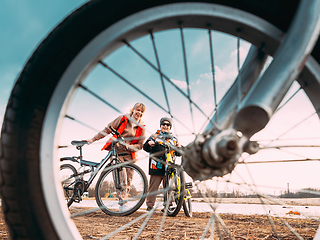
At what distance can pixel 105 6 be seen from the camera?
0.53m

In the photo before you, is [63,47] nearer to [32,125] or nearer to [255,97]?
[32,125]

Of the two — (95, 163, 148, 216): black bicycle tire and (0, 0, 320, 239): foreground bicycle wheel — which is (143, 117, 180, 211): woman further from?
(0, 0, 320, 239): foreground bicycle wheel

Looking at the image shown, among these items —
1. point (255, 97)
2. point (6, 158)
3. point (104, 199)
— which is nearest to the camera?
point (6, 158)

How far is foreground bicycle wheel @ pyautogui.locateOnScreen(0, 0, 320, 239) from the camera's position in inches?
18.2

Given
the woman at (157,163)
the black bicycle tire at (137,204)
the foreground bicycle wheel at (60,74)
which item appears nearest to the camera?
the foreground bicycle wheel at (60,74)

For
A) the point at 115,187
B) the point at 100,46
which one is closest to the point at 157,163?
the point at 115,187

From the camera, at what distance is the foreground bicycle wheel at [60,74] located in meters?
0.46

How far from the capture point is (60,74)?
50 centimetres

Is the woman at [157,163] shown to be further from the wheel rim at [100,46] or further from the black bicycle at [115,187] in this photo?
the wheel rim at [100,46]

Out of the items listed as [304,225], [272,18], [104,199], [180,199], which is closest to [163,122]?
[180,199]

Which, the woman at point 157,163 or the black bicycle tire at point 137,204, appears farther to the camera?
the woman at point 157,163

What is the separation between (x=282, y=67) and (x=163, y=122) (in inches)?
75.2

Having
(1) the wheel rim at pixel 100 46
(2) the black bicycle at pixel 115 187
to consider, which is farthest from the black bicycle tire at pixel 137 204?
(1) the wheel rim at pixel 100 46

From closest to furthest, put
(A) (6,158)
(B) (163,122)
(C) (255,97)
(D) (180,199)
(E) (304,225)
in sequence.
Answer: (A) (6,158) < (C) (255,97) < (E) (304,225) < (D) (180,199) < (B) (163,122)
